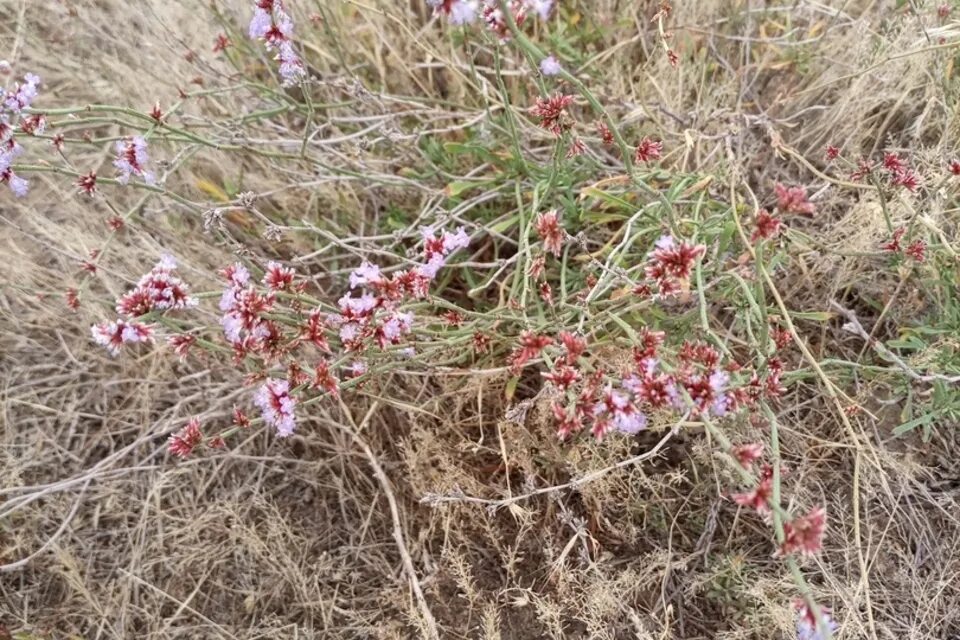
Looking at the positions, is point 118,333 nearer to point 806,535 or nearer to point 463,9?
point 463,9

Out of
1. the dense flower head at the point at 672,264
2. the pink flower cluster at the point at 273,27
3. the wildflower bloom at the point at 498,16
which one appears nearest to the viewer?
the dense flower head at the point at 672,264

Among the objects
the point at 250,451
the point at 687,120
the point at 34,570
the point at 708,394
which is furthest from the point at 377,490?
the point at 687,120

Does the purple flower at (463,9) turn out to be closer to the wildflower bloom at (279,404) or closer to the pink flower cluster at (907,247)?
the wildflower bloom at (279,404)

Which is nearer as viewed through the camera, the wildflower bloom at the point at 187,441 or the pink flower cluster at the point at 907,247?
the wildflower bloom at the point at 187,441

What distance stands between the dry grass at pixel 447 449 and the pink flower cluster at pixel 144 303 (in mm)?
675

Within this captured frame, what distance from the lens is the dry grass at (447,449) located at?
240 centimetres

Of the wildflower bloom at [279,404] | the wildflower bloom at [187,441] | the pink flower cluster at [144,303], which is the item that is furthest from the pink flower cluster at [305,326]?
the wildflower bloom at [187,441]

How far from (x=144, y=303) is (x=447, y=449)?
4.19ft

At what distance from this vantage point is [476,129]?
9.98 feet

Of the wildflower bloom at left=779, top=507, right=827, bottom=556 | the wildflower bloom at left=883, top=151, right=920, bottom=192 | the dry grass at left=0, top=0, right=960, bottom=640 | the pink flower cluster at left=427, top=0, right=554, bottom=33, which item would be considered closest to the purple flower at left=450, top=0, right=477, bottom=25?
the pink flower cluster at left=427, top=0, right=554, bottom=33

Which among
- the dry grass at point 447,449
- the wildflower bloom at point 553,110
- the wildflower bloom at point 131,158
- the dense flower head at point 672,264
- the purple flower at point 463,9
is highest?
the purple flower at point 463,9

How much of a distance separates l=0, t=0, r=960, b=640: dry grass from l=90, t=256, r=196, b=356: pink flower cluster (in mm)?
675

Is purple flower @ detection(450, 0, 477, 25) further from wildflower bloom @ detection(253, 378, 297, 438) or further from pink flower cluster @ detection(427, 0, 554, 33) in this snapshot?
wildflower bloom @ detection(253, 378, 297, 438)

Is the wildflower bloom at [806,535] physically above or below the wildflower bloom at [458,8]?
below
